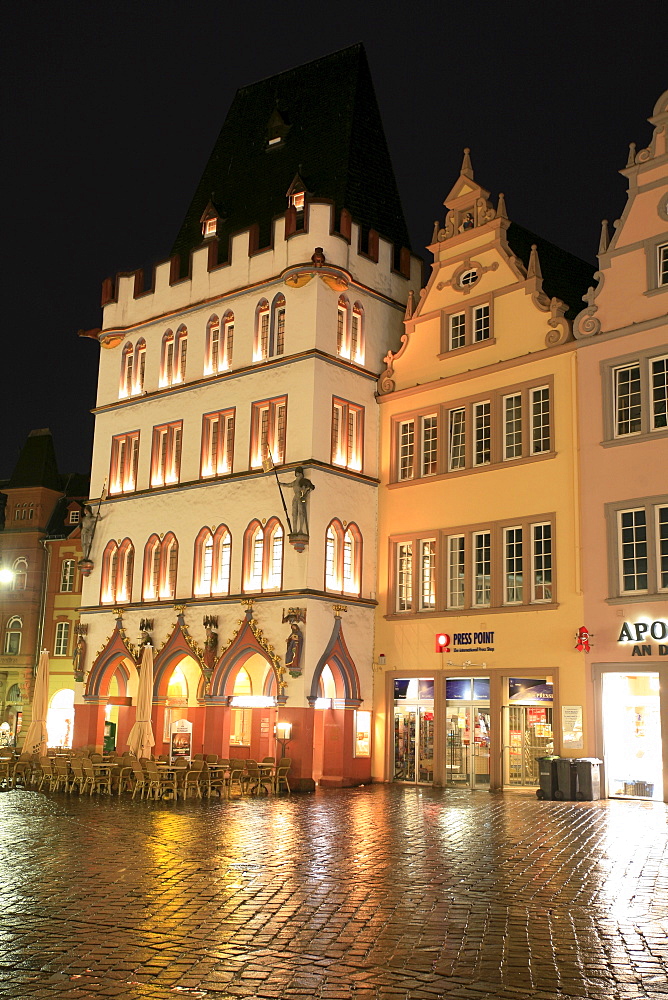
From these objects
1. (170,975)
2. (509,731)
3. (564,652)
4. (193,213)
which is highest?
(193,213)

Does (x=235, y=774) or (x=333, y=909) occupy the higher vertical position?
(x=235, y=774)

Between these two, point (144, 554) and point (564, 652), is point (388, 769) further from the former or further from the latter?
point (144, 554)

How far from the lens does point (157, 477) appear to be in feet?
125

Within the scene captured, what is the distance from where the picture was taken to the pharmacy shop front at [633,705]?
25.7 meters

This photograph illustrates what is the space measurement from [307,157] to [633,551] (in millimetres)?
19740

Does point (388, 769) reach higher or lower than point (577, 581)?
lower

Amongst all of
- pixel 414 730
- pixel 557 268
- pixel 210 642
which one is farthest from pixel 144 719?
pixel 557 268

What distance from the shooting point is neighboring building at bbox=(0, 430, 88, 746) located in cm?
5450

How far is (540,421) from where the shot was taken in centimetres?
2984

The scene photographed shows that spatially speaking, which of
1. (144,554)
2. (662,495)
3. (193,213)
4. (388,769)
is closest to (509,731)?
(388,769)

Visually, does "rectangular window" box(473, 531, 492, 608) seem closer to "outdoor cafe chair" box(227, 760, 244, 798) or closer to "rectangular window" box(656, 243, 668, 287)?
"outdoor cafe chair" box(227, 760, 244, 798)

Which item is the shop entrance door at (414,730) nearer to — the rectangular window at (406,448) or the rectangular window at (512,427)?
the rectangular window at (406,448)

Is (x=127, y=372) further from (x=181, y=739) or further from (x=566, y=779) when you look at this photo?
(x=566, y=779)

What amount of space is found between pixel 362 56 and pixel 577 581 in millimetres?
23549
